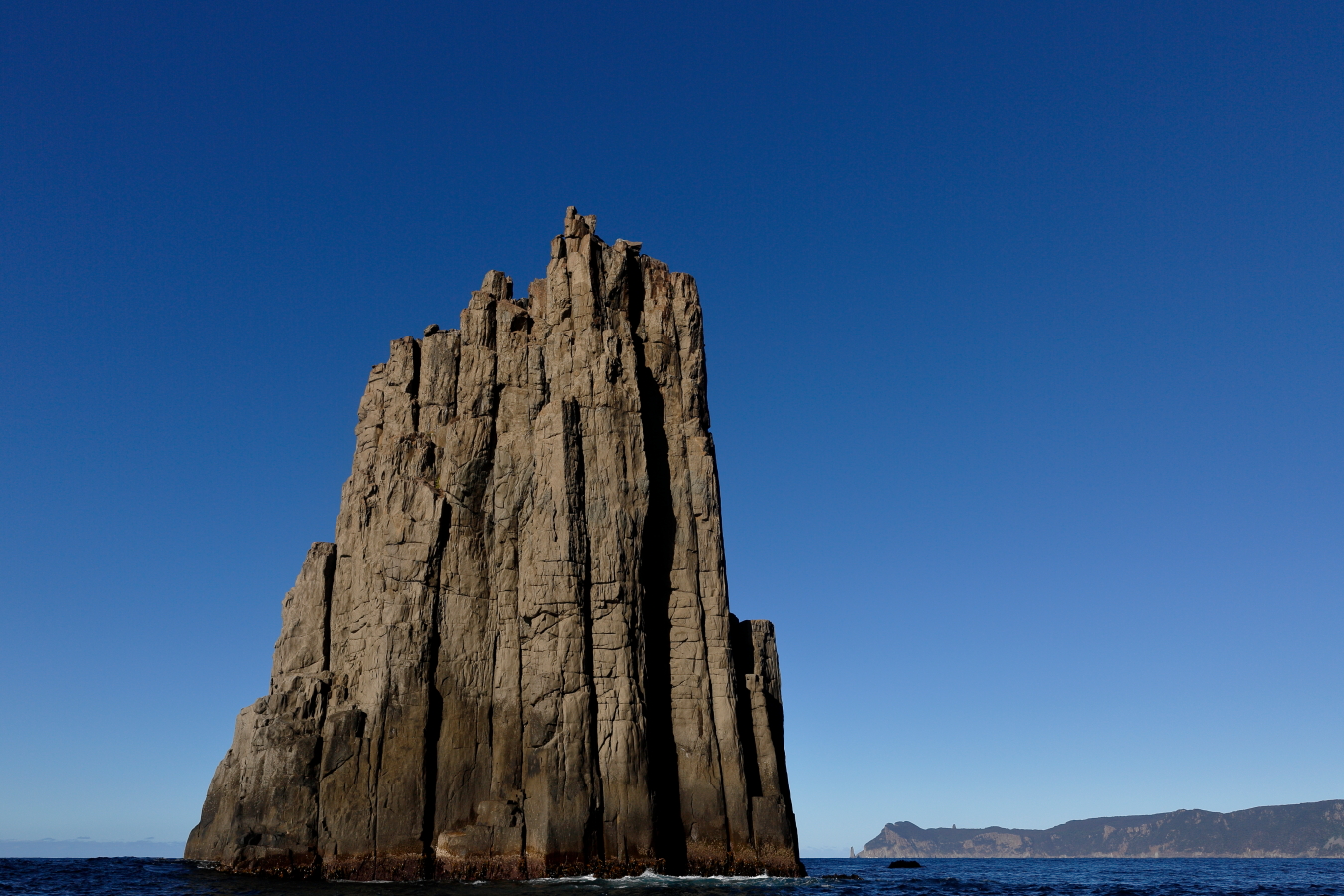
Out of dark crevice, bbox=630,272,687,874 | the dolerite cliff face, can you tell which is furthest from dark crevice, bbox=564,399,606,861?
dark crevice, bbox=630,272,687,874

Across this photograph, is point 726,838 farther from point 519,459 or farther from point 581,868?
point 519,459

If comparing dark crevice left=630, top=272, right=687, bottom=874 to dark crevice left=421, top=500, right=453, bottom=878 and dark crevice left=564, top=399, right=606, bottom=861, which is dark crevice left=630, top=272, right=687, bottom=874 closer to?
dark crevice left=564, top=399, right=606, bottom=861

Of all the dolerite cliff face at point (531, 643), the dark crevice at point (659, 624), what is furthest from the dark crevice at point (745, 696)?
the dark crevice at point (659, 624)

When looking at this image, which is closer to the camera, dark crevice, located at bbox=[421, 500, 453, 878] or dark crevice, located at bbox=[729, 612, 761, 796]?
dark crevice, located at bbox=[421, 500, 453, 878]

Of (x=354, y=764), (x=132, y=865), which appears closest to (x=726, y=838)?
(x=354, y=764)

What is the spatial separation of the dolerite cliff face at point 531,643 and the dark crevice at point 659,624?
116 millimetres

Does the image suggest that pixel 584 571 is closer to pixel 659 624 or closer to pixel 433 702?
pixel 659 624

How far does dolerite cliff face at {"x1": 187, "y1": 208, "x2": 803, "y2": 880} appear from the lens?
36.3m

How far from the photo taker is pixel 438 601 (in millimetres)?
40406

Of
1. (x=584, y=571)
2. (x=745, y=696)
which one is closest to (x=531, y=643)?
(x=584, y=571)

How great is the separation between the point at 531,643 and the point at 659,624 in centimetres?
523

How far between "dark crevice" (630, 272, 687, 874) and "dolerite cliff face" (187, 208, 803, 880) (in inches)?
4.6

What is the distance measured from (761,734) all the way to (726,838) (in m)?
4.11

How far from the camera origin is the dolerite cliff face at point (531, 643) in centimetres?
3631
